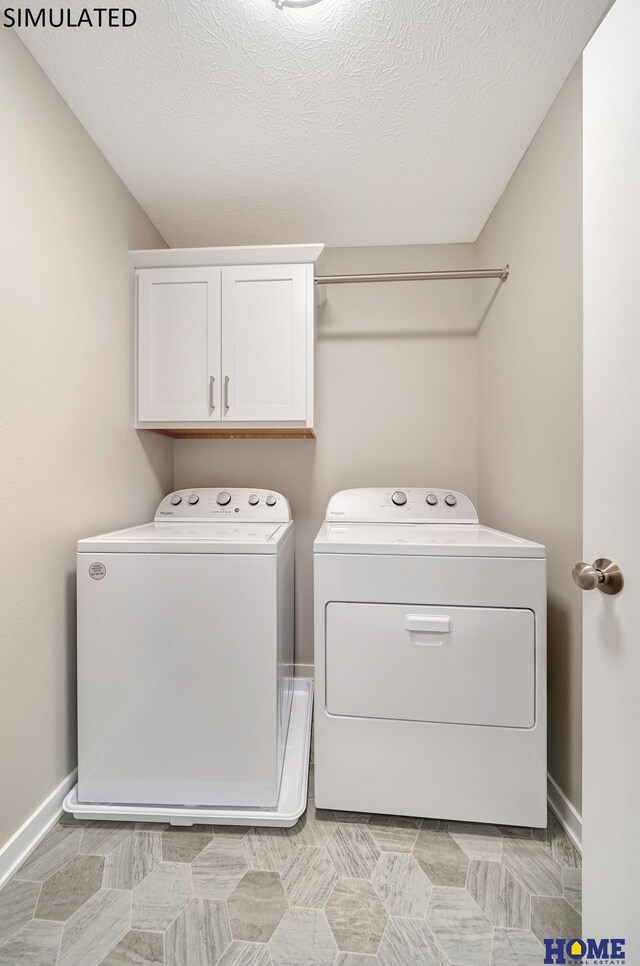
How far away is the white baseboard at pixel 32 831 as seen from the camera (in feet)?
3.72

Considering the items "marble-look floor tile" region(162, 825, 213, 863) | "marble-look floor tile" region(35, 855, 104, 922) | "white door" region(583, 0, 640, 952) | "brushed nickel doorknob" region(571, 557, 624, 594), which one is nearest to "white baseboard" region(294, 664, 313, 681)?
"marble-look floor tile" region(162, 825, 213, 863)

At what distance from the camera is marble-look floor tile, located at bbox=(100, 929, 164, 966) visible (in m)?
0.94

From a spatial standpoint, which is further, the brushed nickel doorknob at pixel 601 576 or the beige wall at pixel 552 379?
the beige wall at pixel 552 379

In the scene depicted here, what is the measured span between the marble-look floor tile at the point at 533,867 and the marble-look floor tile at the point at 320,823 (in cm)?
52

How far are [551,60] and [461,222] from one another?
2.53ft

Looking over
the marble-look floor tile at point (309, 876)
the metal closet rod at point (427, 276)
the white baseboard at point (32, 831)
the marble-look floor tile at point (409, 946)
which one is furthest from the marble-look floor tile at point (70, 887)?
the metal closet rod at point (427, 276)

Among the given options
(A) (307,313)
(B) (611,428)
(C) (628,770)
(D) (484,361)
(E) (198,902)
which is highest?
(A) (307,313)

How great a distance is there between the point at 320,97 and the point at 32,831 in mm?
2474

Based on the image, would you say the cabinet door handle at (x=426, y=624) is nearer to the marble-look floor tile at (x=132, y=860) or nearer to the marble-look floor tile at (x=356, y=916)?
the marble-look floor tile at (x=356, y=916)

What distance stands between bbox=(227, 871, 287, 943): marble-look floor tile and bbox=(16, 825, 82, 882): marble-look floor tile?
0.53 metres

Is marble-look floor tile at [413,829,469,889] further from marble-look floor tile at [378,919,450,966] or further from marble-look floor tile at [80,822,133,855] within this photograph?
marble-look floor tile at [80,822,133,855]

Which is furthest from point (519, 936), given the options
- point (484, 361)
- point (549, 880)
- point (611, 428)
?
point (484, 361)

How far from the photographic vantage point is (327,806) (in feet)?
4.38

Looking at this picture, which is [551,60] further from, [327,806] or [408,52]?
[327,806]
